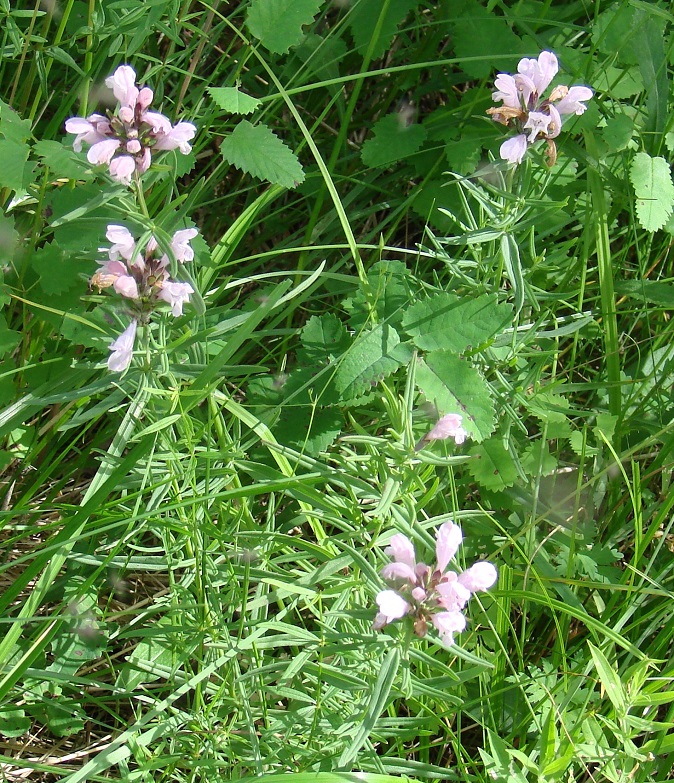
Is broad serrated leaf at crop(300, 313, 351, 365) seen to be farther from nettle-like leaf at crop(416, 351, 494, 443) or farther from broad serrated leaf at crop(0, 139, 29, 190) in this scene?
broad serrated leaf at crop(0, 139, 29, 190)

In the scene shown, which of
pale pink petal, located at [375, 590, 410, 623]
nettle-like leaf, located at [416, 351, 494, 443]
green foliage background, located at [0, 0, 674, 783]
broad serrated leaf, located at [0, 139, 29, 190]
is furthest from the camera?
nettle-like leaf, located at [416, 351, 494, 443]

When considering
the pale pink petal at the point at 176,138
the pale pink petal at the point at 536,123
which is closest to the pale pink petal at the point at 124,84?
the pale pink petal at the point at 176,138

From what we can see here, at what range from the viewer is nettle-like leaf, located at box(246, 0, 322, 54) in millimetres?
2623

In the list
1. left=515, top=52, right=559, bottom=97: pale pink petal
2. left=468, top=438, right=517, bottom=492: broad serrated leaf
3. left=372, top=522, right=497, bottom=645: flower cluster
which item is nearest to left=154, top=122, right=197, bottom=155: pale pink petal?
left=515, top=52, right=559, bottom=97: pale pink petal

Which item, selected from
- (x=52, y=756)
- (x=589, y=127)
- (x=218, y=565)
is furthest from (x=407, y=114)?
(x=52, y=756)

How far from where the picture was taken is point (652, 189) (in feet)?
9.48

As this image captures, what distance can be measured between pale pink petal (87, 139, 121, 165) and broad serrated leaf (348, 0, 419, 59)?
1482 mm

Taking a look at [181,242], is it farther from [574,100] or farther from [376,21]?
[376,21]

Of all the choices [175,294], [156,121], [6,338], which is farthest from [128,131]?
[6,338]

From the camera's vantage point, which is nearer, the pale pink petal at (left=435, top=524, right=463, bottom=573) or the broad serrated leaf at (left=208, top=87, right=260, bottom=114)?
the pale pink petal at (left=435, top=524, right=463, bottom=573)

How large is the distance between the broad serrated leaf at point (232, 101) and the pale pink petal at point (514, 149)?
0.79m

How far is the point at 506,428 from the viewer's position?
2.56 metres

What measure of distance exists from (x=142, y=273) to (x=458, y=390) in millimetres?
1000

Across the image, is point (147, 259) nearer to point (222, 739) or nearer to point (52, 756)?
point (222, 739)
